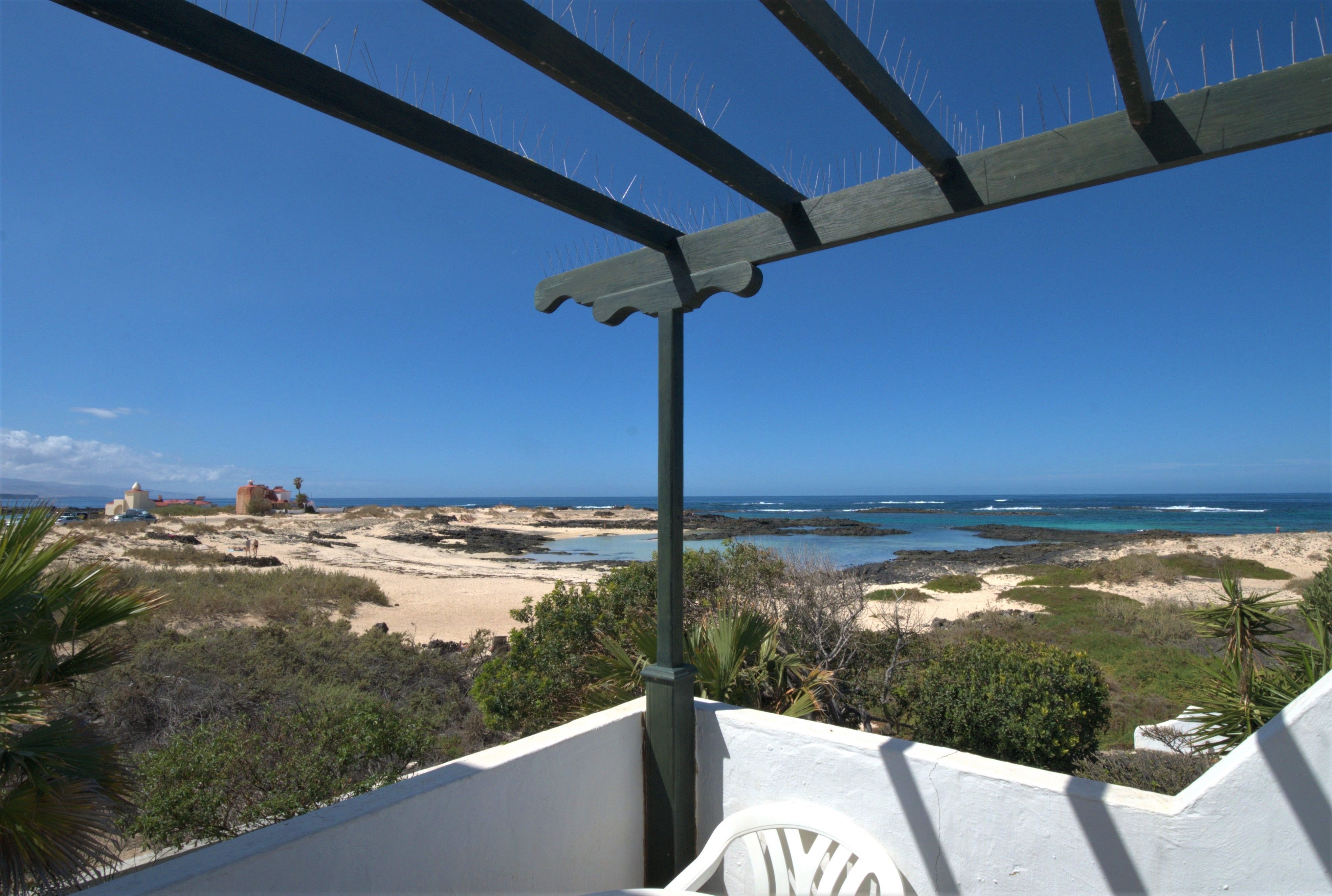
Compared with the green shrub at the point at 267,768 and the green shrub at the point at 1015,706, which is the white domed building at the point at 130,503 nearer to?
the green shrub at the point at 267,768

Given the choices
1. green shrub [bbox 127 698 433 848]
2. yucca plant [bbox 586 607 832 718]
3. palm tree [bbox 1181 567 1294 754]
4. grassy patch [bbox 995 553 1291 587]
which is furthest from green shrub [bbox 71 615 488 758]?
grassy patch [bbox 995 553 1291 587]

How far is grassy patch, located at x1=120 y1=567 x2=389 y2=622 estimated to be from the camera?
10.1 m

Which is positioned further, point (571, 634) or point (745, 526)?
point (745, 526)

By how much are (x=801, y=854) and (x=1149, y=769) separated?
3.42 m

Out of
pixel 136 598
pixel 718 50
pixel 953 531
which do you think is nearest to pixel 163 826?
pixel 136 598

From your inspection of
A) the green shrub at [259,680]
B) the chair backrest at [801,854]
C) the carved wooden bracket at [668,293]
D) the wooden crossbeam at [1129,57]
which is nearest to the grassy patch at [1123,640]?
the chair backrest at [801,854]

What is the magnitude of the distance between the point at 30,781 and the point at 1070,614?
14.5 meters

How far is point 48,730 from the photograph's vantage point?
215 centimetres

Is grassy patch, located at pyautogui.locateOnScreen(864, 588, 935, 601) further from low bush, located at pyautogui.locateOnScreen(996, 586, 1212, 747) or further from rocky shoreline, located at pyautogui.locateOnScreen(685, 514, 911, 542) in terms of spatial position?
rocky shoreline, located at pyautogui.locateOnScreen(685, 514, 911, 542)

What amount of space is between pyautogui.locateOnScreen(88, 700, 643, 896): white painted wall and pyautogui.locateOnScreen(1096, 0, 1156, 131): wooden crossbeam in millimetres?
2451

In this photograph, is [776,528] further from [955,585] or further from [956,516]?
[956,516]

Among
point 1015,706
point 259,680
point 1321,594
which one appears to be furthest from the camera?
point 259,680

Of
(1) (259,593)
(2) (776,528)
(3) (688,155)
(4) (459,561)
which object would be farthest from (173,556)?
(2) (776,528)

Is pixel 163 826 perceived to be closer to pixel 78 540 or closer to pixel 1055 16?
pixel 78 540
